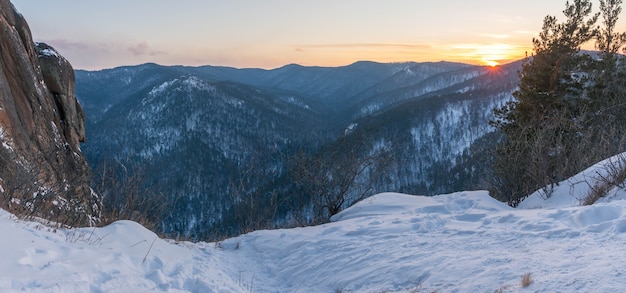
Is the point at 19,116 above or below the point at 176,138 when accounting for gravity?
above

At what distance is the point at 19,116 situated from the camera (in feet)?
39.8

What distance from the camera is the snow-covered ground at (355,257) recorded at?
11.6 ft

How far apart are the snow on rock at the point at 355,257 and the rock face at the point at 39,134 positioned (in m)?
2.14

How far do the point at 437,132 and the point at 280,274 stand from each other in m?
125

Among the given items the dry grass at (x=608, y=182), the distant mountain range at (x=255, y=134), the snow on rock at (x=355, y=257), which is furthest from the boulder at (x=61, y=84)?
the distant mountain range at (x=255, y=134)

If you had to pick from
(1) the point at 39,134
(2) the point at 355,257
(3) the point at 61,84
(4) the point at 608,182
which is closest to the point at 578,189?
(4) the point at 608,182

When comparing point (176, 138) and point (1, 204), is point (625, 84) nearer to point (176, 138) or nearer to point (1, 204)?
point (1, 204)

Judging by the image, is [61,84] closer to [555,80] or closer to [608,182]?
[608,182]

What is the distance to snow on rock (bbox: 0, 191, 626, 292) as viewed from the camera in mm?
3529

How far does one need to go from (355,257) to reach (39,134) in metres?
11.6

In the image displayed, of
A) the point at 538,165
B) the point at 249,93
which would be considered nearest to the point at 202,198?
the point at 249,93

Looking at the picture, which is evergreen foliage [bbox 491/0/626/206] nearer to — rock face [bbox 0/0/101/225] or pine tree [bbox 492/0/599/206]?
pine tree [bbox 492/0/599/206]

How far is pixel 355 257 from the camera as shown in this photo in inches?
233

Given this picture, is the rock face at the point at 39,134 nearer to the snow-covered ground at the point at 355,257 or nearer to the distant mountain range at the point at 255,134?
the snow-covered ground at the point at 355,257
